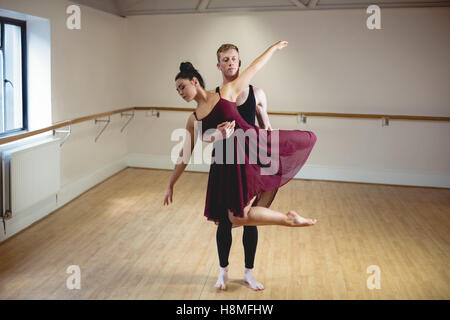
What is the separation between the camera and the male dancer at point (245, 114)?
2.61 m

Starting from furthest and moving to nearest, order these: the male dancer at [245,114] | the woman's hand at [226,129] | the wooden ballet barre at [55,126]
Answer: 1. the wooden ballet barre at [55,126]
2. the male dancer at [245,114]
3. the woman's hand at [226,129]

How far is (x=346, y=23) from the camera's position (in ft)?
19.3

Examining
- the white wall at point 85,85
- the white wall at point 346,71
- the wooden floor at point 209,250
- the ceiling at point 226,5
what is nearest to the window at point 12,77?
the white wall at point 85,85

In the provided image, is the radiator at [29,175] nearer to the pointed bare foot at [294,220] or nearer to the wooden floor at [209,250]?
the wooden floor at [209,250]

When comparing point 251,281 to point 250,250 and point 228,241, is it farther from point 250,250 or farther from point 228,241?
point 228,241

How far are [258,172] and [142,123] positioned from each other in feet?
14.2

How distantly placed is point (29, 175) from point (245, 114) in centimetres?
228

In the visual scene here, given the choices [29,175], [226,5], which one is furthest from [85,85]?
[226,5]

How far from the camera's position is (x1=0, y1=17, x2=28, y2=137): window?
13.7 ft

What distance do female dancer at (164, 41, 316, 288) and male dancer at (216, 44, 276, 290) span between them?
4.6 inches

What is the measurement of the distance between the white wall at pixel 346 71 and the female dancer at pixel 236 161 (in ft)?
11.8

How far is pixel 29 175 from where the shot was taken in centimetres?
401

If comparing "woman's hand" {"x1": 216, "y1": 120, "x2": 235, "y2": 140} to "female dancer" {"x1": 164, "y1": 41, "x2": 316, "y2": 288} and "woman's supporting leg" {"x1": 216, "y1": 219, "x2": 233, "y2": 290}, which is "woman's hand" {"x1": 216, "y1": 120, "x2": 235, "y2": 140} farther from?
"woman's supporting leg" {"x1": 216, "y1": 219, "x2": 233, "y2": 290}

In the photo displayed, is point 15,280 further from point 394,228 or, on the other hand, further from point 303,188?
point 303,188
